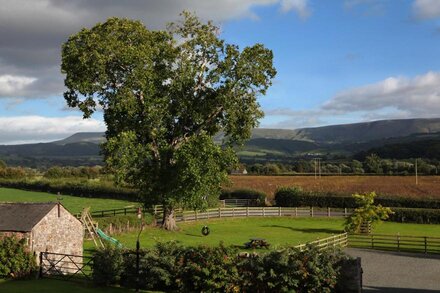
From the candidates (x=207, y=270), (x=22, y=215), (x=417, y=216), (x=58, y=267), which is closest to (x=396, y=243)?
(x=417, y=216)

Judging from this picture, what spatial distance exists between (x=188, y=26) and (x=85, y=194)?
59067mm

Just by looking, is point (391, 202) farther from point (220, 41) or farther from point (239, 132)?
point (220, 41)

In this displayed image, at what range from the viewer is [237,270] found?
23.3 m

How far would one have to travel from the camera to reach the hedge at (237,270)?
22.8 meters

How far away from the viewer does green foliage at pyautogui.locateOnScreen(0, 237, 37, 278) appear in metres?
27.1

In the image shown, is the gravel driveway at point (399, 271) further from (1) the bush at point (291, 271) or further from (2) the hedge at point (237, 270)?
(2) the hedge at point (237, 270)

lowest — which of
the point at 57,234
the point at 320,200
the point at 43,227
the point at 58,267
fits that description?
the point at 58,267

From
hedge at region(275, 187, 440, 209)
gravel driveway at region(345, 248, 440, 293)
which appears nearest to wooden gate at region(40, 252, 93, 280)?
gravel driveway at region(345, 248, 440, 293)

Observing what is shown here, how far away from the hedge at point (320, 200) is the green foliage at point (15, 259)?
153 feet

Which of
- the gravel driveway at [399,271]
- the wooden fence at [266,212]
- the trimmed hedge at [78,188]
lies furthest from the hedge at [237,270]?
the trimmed hedge at [78,188]

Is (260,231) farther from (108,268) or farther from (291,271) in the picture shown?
(291,271)

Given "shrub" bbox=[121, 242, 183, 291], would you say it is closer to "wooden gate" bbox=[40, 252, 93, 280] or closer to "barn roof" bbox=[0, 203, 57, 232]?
"wooden gate" bbox=[40, 252, 93, 280]

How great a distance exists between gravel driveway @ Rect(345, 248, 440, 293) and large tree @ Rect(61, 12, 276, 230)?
14577 mm

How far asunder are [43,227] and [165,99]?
691 inches
